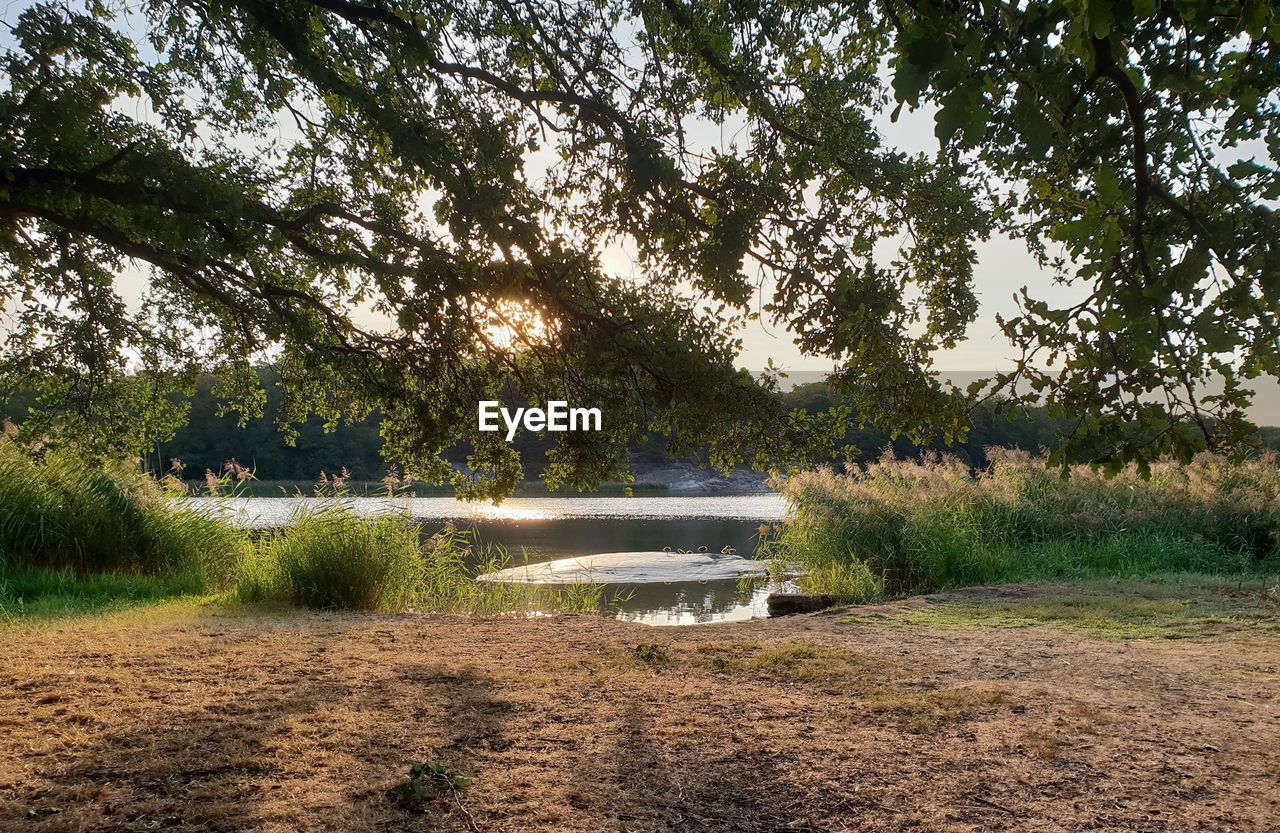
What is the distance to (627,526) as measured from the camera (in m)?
23.5

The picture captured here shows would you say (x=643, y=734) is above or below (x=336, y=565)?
below

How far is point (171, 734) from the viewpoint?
10.9 ft

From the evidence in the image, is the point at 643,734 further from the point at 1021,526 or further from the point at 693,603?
the point at 1021,526

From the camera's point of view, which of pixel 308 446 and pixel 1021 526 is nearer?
pixel 1021 526

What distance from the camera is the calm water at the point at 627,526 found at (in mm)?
10406

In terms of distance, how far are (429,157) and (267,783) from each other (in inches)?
125

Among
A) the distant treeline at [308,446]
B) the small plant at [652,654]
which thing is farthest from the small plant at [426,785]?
the distant treeline at [308,446]

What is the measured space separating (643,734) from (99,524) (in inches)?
329

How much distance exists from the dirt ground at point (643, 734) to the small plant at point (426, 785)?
1.6 inches

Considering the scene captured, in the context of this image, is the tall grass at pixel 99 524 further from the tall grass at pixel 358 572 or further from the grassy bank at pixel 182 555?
the tall grass at pixel 358 572

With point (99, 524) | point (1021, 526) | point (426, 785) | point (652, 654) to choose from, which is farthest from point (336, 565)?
point (1021, 526)

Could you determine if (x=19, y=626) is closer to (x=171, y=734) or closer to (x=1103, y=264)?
(x=171, y=734)

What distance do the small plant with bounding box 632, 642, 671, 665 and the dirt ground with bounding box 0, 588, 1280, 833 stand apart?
0.02 m

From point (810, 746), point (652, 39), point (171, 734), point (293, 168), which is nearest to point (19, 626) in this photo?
point (171, 734)
